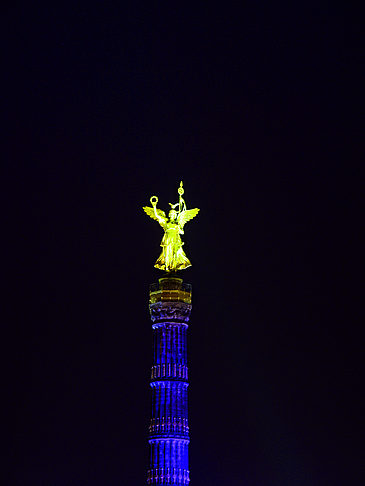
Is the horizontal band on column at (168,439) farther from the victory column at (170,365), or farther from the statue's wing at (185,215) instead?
the statue's wing at (185,215)

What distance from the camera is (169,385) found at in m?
67.2

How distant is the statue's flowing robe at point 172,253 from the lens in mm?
70312

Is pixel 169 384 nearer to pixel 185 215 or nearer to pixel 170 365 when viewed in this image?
pixel 170 365

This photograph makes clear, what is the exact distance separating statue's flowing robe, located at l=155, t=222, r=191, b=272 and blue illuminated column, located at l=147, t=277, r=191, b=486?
0.97m

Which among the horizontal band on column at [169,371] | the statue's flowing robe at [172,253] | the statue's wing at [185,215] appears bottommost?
the horizontal band on column at [169,371]

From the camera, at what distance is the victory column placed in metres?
65.6

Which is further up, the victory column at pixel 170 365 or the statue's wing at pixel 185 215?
the statue's wing at pixel 185 215

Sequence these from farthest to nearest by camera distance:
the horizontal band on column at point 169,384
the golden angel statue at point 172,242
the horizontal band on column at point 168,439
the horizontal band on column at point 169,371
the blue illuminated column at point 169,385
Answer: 1. the golden angel statue at point 172,242
2. the horizontal band on column at point 169,371
3. the horizontal band on column at point 169,384
4. the horizontal band on column at point 168,439
5. the blue illuminated column at point 169,385

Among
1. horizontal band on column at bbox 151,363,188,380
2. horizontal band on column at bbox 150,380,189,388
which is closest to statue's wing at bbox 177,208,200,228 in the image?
horizontal band on column at bbox 151,363,188,380

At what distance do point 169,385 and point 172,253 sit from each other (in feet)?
28.6

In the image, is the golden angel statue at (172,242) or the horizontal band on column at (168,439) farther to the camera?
the golden angel statue at (172,242)

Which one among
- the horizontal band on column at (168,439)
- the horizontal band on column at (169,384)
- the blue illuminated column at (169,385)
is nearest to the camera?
the blue illuminated column at (169,385)

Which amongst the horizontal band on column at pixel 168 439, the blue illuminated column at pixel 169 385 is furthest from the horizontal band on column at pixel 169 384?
the horizontal band on column at pixel 168 439

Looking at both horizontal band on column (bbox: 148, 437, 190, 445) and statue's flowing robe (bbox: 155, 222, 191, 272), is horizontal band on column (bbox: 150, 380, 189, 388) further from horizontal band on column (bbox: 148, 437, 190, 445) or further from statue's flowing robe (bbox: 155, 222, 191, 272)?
statue's flowing robe (bbox: 155, 222, 191, 272)
